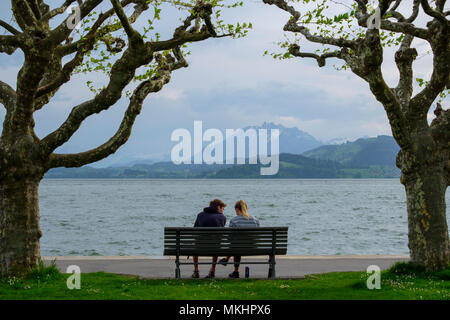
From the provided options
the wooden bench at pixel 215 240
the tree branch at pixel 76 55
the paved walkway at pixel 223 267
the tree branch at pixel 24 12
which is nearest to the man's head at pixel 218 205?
the wooden bench at pixel 215 240

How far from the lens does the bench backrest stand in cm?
988

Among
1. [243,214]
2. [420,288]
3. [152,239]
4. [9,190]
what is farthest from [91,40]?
[152,239]

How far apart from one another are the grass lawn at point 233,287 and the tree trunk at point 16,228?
276 millimetres

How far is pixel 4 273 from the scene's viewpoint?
9641mm

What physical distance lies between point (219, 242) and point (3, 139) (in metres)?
4.58

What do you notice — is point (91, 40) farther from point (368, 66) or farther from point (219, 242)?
point (368, 66)

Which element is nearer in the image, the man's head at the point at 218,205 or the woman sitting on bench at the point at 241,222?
the woman sitting on bench at the point at 241,222

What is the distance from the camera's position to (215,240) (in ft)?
32.5

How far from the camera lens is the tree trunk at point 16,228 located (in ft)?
31.6

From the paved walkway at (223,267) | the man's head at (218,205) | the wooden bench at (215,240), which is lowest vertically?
the paved walkway at (223,267)

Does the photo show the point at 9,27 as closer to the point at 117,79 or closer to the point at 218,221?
the point at 117,79

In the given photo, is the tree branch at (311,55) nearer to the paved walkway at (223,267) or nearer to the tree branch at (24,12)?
the paved walkway at (223,267)

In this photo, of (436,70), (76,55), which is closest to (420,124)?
(436,70)

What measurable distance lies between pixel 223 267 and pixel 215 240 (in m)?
2.80
